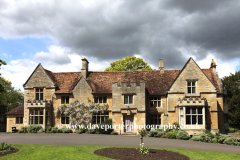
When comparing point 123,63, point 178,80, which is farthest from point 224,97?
point 123,63

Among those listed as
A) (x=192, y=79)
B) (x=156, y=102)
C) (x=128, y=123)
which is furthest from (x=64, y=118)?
(x=192, y=79)

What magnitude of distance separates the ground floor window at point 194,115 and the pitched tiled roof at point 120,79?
14.5ft

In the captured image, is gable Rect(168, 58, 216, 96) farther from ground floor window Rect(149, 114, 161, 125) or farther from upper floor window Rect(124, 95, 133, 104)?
upper floor window Rect(124, 95, 133, 104)

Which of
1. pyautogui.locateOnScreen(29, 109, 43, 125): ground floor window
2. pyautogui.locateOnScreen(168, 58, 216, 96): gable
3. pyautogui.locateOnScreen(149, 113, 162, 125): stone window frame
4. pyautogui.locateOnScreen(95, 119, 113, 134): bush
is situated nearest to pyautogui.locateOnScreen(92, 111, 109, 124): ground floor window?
pyautogui.locateOnScreen(95, 119, 113, 134): bush

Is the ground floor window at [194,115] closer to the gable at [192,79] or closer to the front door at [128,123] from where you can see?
the gable at [192,79]

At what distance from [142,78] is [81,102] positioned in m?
9.53

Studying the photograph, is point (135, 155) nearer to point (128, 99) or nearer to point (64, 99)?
point (128, 99)

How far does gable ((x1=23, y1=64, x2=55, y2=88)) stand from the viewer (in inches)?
1182

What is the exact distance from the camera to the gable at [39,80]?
1182 inches

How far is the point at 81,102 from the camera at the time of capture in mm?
28641

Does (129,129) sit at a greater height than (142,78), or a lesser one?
lesser

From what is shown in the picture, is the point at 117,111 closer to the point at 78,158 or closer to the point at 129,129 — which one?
the point at 129,129

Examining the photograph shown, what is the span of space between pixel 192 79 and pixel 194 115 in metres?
4.84

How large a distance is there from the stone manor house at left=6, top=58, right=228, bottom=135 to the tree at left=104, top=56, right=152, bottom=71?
46.9 feet
